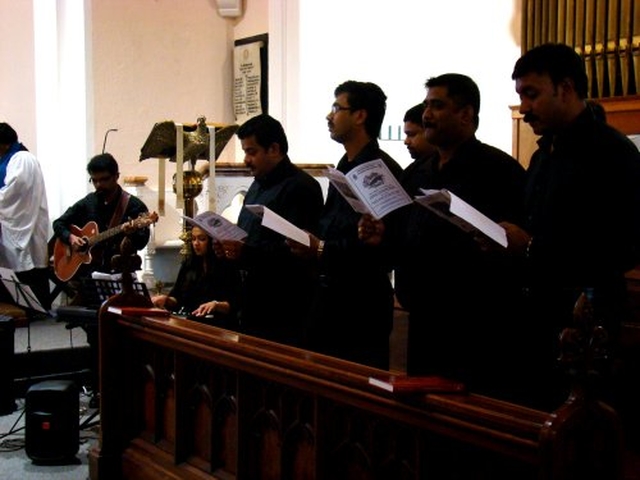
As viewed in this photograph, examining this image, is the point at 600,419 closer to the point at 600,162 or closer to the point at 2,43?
the point at 600,162

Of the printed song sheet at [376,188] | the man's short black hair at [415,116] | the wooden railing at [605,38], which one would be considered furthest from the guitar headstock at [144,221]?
the printed song sheet at [376,188]

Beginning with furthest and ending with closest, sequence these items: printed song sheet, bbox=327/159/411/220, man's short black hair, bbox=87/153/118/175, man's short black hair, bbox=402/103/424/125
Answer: man's short black hair, bbox=87/153/118/175
man's short black hair, bbox=402/103/424/125
printed song sheet, bbox=327/159/411/220

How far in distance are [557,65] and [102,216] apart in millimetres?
4207

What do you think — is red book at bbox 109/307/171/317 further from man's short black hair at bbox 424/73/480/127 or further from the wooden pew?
man's short black hair at bbox 424/73/480/127

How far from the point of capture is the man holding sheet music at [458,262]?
2.60m

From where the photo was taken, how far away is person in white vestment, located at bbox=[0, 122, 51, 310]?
23.6 feet

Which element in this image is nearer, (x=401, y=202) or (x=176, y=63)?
(x=401, y=202)

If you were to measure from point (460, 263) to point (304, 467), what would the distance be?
0.78 meters

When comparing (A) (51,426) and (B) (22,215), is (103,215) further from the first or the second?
(A) (51,426)

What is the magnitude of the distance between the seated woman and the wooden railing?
89.3 inches

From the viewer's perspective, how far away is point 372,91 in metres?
3.50

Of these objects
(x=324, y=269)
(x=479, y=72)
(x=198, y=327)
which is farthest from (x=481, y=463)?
(x=479, y=72)

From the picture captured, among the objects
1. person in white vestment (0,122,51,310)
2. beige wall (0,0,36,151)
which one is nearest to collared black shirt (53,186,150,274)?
person in white vestment (0,122,51,310)

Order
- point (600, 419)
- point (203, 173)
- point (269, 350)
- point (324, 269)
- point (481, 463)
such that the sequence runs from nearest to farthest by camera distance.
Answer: point (600, 419), point (481, 463), point (269, 350), point (324, 269), point (203, 173)
